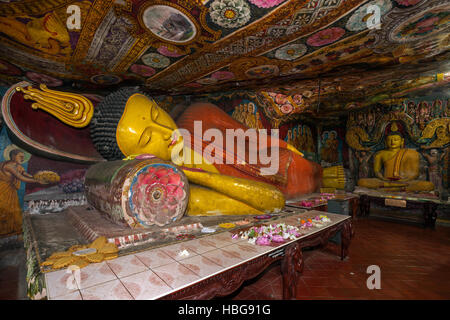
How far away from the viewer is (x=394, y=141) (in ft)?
22.2

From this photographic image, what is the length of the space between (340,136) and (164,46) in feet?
27.4

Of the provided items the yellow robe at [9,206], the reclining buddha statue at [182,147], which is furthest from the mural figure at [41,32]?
the yellow robe at [9,206]

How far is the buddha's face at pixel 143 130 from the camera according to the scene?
237cm

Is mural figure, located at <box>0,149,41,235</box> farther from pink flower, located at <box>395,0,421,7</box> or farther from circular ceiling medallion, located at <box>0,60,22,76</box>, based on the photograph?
pink flower, located at <box>395,0,421,7</box>

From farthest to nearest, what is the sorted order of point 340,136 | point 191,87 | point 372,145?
1. point 340,136
2. point 372,145
3. point 191,87

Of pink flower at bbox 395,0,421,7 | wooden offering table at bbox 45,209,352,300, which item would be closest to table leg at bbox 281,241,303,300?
wooden offering table at bbox 45,209,352,300

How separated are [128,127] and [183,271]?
1.72m

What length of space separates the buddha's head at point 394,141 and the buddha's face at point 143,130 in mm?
7297

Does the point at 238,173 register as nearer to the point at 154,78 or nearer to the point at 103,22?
the point at 154,78

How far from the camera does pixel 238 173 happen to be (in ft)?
11.2

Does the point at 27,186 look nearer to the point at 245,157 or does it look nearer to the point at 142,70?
the point at 142,70

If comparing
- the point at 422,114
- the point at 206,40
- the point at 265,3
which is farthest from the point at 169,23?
the point at 422,114

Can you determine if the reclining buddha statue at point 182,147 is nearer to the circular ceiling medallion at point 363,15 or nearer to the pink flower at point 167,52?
the pink flower at point 167,52

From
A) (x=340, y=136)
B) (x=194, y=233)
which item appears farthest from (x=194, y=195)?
(x=340, y=136)
